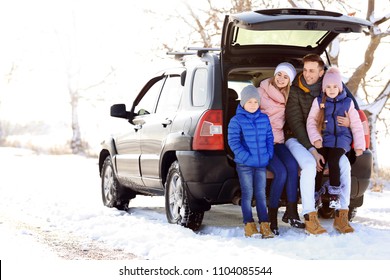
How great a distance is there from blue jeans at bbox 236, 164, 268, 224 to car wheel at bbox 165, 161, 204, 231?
620 mm

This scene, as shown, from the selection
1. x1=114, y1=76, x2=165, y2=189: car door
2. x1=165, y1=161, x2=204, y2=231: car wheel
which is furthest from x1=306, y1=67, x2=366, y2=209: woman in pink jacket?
x1=114, y1=76, x2=165, y2=189: car door

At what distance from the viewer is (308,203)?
7.61 metres

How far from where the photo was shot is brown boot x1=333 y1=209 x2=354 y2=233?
770 cm

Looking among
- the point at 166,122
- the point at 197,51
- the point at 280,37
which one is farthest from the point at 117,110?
the point at 280,37

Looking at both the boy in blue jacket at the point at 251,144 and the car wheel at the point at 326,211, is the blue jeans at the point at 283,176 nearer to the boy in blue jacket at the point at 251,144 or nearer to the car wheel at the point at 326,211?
the boy in blue jacket at the point at 251,144

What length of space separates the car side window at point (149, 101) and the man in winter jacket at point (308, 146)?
2.00m

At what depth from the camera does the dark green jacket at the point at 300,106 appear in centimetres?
775

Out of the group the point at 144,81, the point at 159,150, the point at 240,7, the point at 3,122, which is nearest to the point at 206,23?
the point at 240,7

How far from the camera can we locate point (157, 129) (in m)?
8.82

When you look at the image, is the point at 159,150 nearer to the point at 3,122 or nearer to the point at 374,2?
the point at 374,2

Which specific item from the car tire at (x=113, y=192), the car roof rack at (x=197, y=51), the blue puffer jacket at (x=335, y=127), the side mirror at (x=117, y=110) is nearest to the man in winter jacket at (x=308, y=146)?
the blue puffer jacket at (x=335, y=127)

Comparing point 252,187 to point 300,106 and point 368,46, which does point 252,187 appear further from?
point 368,46

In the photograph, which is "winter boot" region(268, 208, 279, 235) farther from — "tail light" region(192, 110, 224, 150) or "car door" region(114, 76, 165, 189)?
"car door" region(114, 76, 165, 189)

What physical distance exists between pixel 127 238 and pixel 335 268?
2395 mm
